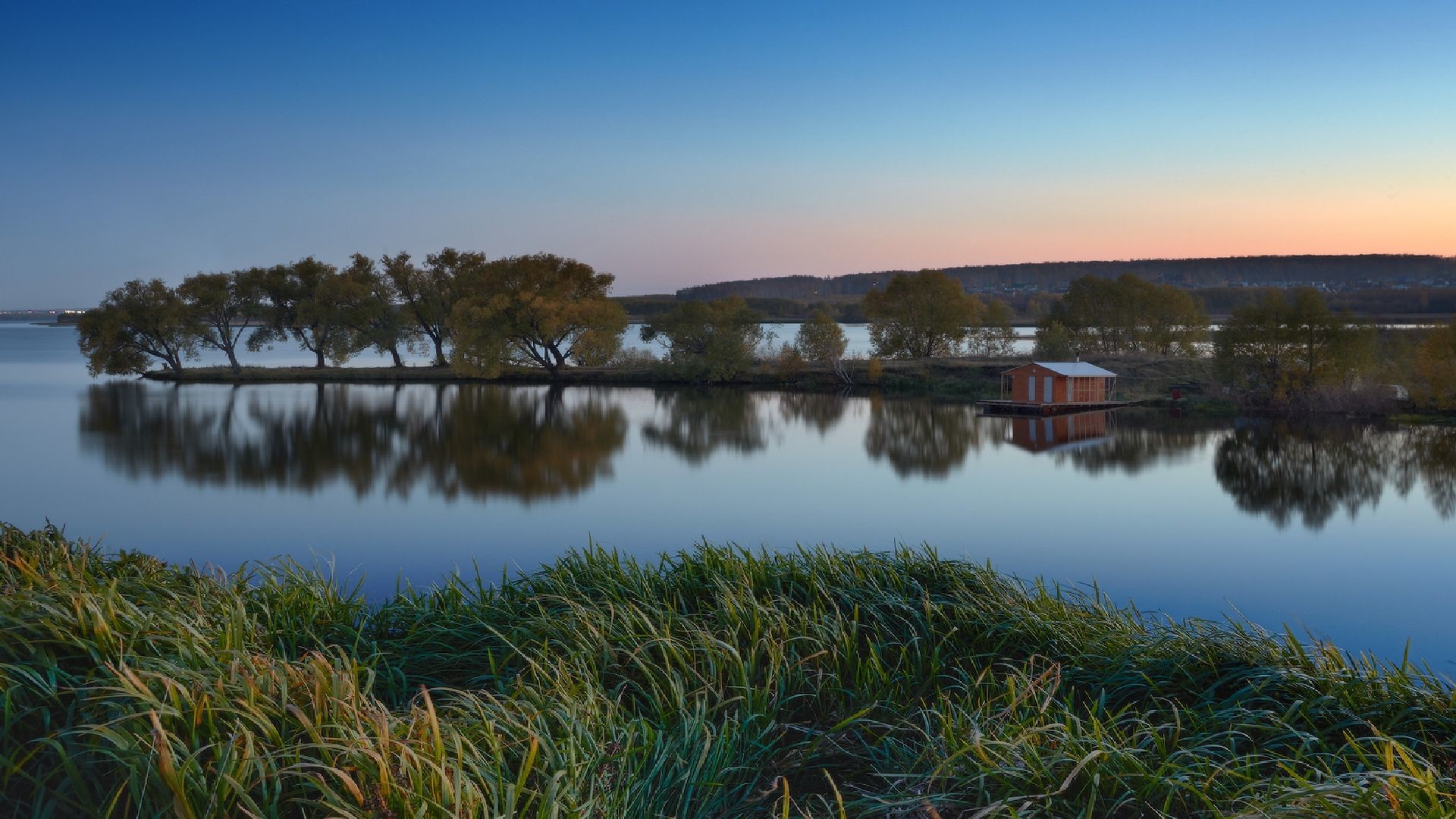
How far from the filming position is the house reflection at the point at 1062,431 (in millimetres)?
27219

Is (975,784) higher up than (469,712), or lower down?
lower down

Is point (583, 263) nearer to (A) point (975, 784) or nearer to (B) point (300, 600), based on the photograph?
(B) point (300, 600)

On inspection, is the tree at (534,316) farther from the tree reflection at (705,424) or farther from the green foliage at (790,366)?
the green foliage at (790,366)

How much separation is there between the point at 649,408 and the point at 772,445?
1053cm

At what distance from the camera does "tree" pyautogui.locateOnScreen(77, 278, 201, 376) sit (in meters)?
46.2

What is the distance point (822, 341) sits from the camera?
47.2m

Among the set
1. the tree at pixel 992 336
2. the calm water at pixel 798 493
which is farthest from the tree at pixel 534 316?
the tree at pixel 992 336

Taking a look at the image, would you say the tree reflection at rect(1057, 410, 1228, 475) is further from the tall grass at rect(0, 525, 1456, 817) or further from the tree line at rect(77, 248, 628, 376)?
the tree line at rect(77, 248, 628, 376)

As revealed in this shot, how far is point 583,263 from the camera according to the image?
48.3m

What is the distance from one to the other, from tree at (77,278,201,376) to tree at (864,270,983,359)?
34.6 metres

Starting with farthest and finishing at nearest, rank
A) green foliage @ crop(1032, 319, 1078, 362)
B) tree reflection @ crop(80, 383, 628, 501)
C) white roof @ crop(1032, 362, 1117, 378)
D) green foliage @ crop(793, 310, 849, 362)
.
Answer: green foliage @ crop(793, 310, 849, 362) → green foliage @ crop(1032, 319, 1078, 362) → white roof @ crop(1032, 362, 1117, 378) → tree reflection @ crop(80, 383, 628, 501)

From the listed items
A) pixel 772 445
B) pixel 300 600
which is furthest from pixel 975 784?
pixel 772 445

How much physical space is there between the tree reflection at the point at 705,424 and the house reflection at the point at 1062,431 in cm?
770

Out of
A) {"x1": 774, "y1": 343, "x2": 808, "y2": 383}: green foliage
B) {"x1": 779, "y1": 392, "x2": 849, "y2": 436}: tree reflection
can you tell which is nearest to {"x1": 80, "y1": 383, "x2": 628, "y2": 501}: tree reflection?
{"x1": 779, "y1": 392, "x2": 849, "y2": 436}: tree reflection
